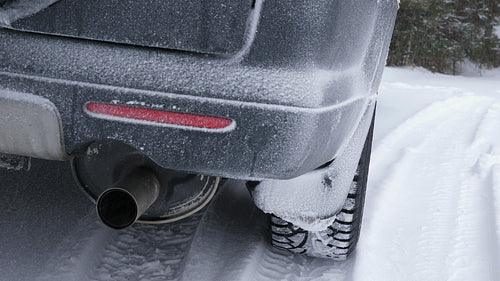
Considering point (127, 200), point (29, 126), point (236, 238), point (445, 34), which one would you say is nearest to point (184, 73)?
point (29, 126)

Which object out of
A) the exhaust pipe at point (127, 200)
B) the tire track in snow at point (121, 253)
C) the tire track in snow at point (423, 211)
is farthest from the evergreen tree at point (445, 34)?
the exhaust pipe at point (127, 200)

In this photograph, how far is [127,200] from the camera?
1.61m

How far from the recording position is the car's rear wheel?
6.55 ft

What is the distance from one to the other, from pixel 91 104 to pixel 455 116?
17.1ft

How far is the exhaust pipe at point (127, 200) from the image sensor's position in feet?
4.91

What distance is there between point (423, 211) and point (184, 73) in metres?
1.90

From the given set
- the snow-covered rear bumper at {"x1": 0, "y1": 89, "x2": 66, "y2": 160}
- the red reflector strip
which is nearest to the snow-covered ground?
the snow-covered rear bumper at {"x1": 0, "y1": 89, "x2": 66, "y2": 160}

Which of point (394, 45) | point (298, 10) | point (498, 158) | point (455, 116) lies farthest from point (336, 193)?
point (394, 45)

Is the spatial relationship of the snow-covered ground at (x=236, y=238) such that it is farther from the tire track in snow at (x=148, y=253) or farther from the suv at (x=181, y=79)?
the suv at (x=181, y=79)

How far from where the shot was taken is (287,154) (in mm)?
1187

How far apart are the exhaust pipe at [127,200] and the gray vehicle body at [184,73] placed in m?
0.31

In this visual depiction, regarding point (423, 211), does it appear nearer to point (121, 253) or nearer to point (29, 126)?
point (121, 253)

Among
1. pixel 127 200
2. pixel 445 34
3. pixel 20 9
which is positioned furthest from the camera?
pixel 445 34

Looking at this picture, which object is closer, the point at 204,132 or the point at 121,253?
the point at 204,132
